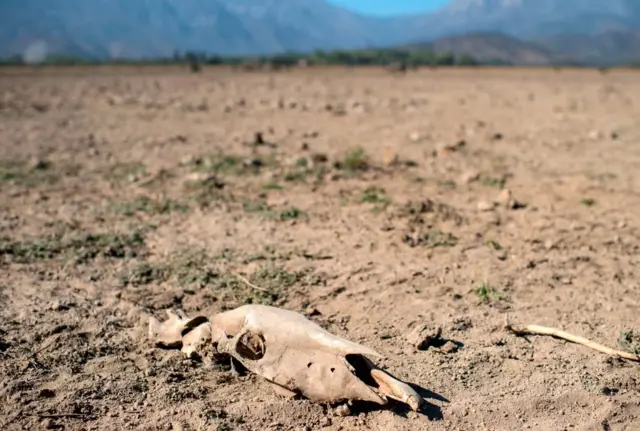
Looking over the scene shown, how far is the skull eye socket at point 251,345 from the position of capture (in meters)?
2.95

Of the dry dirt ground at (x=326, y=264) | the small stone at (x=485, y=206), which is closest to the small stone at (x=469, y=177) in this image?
the dry dirt ground at (x=326, y=264)

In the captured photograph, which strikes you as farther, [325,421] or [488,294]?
[488,294]

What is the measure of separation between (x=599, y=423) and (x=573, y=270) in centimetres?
175

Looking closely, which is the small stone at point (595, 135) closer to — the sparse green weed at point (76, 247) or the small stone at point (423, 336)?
the small stone at point (423, 336)

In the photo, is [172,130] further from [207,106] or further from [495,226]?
[495,226]

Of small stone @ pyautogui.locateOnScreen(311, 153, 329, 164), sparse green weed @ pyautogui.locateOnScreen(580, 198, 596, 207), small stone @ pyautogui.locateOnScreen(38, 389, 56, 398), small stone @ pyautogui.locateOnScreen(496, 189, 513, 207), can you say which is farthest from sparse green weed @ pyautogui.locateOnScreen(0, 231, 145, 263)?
sparse green weed @ pyautogui.locateOnScreen(580, 198, 596, 207)

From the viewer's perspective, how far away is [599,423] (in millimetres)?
2740

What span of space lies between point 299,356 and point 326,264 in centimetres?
164

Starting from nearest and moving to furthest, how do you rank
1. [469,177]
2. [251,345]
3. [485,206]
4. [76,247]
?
[251,345]
[76,247]
[485,206]
[469,177]

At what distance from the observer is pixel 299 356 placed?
279cm

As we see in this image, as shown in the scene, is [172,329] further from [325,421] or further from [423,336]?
[423,336]

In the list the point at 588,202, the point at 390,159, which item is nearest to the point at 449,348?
the point at 588,202

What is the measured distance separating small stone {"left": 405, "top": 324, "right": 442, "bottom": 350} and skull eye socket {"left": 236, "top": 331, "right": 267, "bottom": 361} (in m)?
0.85

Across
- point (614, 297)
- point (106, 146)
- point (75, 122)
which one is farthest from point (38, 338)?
point (75, 122)
